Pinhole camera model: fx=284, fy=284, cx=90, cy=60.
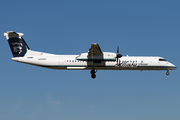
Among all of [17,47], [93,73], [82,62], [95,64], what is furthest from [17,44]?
[93,73]

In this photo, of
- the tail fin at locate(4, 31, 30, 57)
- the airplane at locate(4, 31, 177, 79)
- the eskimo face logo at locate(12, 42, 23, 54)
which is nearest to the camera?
the airplane at locate(4, 31, 177, 79)

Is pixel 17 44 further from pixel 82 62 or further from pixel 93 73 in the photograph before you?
pixel 93 73

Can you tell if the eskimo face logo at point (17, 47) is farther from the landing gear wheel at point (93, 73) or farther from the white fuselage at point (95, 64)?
the landing gear wheel at point (93, 73)

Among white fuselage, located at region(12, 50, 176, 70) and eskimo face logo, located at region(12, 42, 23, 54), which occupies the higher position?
eskimo face logo, located at region(12, 42, 23, 54)

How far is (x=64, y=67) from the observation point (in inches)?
1519

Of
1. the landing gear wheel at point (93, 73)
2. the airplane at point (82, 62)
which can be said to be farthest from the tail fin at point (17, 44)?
the landing gear wheel at point (93, 73)

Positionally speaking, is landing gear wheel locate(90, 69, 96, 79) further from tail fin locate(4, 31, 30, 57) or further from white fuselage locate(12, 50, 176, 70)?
tail fin locate(4, 31, 30, 57)

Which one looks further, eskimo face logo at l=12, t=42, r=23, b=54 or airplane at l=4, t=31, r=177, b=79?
eskimo face logo at l=12, t=42, r=23, b=54

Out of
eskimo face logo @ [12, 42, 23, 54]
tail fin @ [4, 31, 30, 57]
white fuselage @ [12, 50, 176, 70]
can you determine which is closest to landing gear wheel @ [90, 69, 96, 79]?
white fuselage @ [12, 50, 176, 70]

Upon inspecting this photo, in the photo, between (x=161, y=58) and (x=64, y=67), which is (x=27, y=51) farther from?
(x=161, y=58)

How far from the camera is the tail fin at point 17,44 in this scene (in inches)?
1529

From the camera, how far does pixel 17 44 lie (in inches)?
1545

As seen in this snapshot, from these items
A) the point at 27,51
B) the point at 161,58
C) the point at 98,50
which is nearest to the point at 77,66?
the point at 98,50

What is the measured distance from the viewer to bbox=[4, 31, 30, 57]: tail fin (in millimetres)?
38844
